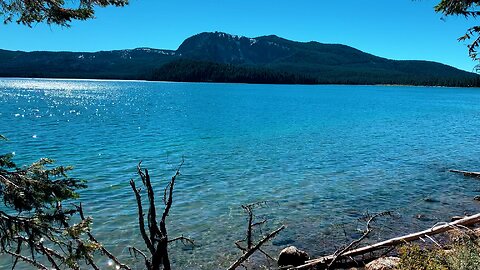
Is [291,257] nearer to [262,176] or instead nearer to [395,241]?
[395,241]

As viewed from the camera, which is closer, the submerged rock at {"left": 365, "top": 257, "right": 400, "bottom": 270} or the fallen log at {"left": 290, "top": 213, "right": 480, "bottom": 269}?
the fallen log at {"left": 290, "top": 213, "right": 480, "bottom": 269}

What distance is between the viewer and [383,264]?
12.6 meters

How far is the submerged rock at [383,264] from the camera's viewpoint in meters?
12.2

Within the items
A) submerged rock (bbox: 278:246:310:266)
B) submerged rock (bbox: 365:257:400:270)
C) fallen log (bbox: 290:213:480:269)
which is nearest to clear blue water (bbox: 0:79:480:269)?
submerged rock (bbox: 278:246:310:266)

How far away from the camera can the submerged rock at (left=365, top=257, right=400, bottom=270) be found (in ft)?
40.2

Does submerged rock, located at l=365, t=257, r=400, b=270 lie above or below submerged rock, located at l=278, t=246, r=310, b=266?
above

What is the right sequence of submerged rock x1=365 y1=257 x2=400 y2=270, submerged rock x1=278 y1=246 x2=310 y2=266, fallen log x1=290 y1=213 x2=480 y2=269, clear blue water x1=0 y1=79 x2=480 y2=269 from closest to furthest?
fallen log x1=290 y1=213 x2=480 y2=269 → submerged rock x1=365 y1=257 x2=400 y2=270 → submerged rock x1=278 y1=246 x2=310 y2=266 → clear blue water x1=0 y1=79 x2=480 y2=269

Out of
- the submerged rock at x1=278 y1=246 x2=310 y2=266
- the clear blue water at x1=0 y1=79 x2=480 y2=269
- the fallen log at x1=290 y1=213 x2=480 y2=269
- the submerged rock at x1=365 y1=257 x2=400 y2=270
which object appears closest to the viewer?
the fallen log at x1=290 y1=213 x2=480 y2=269

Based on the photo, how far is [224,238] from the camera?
55.9ft

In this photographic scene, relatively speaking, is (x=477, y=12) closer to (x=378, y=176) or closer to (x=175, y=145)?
(x=378, y=176)

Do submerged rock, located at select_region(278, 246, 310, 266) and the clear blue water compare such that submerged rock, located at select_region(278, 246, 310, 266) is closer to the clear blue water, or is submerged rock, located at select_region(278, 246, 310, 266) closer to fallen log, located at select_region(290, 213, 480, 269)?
fallen log, located at select_region(290, 213, 480, 269)

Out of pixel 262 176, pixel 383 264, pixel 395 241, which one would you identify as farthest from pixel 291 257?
pixel 262 176

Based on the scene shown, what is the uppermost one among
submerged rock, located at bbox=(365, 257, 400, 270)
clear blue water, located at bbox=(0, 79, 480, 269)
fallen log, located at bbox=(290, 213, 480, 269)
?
fallen log, located at bbox=(290, 213, 480, 269)

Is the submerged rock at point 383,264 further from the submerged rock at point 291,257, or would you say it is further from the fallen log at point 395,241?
the submerged rock at point 291,257
